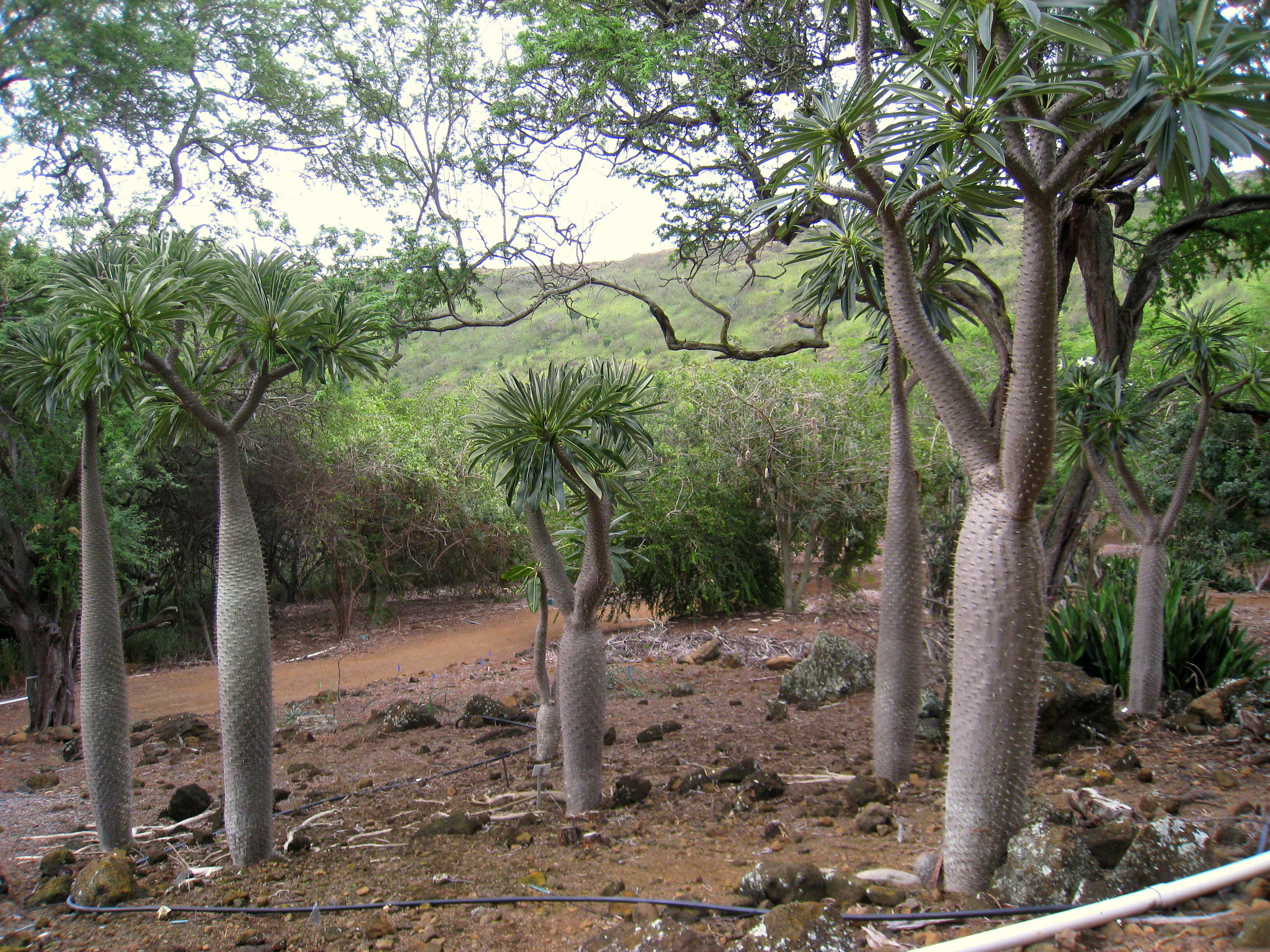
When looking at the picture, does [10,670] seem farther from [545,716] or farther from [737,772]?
[737,772]

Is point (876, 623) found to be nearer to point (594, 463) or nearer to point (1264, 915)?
point (594, 463)

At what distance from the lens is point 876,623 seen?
476 inches

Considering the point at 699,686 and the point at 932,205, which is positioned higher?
the point at 932,205

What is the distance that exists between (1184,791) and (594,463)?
356 centimetres

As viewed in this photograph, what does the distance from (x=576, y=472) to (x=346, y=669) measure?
868cm

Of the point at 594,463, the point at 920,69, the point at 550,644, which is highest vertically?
the point at 920,69

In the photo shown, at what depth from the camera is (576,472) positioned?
181 inches

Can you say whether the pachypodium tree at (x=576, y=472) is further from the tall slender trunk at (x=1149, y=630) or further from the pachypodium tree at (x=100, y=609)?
the tall slender trunk at (x=1149, y=630)

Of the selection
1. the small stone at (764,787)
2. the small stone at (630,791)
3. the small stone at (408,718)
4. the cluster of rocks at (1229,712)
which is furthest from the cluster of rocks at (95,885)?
the cluster of rocks at (1229,712)

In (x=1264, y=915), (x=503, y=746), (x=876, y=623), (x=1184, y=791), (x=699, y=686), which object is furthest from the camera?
(x=876, y=623)

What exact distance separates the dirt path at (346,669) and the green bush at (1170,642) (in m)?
7.29

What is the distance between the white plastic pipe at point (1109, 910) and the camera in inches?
90.0

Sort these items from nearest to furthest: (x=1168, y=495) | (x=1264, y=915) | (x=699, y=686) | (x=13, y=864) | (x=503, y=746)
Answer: (x=1264, y=915)
(x=13, y=864)
(x=503, y=746)
(x=699, y=686)
(x=1168, y=495)

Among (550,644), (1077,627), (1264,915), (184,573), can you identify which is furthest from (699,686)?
(184,573)
